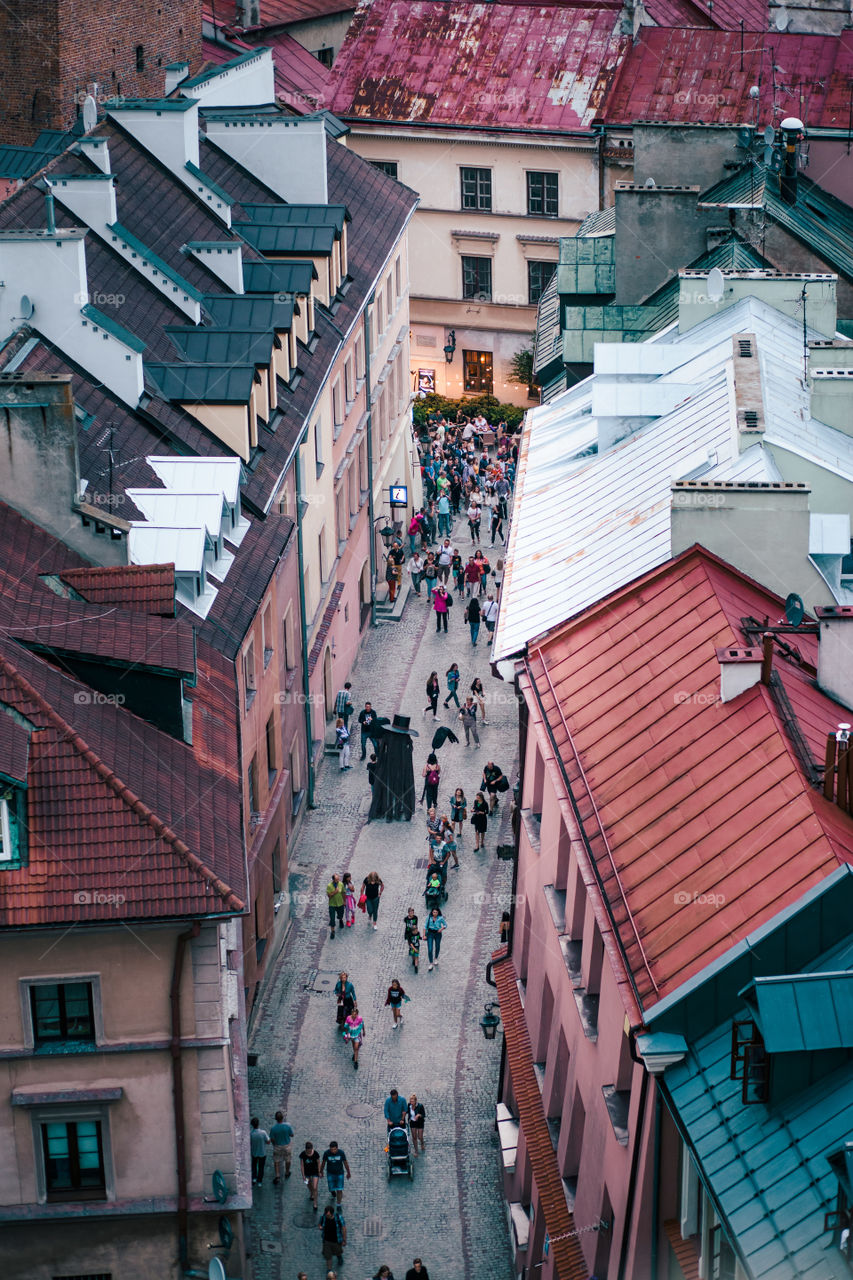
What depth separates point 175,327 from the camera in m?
46.4

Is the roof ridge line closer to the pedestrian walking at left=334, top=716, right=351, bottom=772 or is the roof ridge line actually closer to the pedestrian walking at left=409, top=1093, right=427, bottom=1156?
the pedestrian walking at left=409, top=1093, right=427, bottom=1156

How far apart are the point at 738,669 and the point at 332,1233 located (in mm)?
13836

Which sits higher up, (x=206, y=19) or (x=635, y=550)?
(x=206, y=19)

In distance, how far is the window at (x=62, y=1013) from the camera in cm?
2883

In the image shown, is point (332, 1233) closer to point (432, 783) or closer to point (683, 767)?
point (683, 767)

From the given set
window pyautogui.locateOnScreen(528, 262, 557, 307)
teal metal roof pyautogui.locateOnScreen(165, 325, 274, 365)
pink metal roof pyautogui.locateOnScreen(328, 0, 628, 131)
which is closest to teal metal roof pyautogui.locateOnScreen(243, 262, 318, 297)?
teal metal roof pyautogui.locateOnScreen(165, 325, 274, 365)

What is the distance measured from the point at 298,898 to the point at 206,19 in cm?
5721

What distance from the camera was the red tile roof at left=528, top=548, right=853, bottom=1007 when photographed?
81.0 feet

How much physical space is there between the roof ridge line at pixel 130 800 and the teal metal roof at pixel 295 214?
98.2ft

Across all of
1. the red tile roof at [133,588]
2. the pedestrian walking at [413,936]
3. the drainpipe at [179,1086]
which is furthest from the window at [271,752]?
the drainpipe at [179,1086]

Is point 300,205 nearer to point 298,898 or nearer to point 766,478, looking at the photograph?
point 298,898

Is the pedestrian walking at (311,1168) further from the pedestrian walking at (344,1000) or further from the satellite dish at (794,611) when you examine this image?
the satellite dish at (794,611)

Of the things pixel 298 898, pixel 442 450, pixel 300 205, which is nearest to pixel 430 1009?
pixel 298 898

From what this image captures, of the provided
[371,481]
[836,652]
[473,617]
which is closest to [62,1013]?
[836,652]
